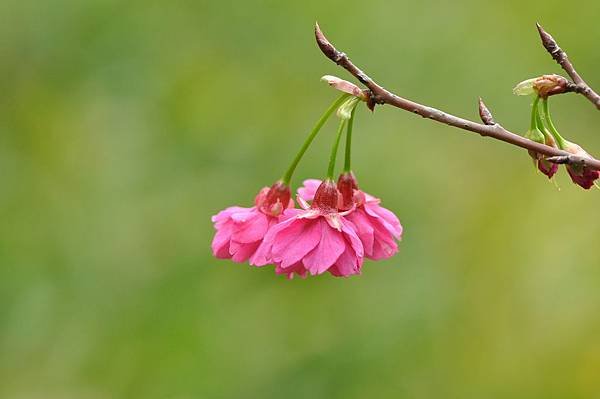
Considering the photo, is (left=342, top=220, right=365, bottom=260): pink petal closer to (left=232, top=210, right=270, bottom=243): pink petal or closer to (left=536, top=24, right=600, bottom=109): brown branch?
(left=232, top=210, right=270, bottom=243): pink petal

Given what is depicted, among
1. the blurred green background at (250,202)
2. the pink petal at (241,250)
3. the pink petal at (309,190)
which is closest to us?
the pink petal at (241,250)

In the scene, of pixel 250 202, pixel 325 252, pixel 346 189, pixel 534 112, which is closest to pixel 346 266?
pixel 325 252

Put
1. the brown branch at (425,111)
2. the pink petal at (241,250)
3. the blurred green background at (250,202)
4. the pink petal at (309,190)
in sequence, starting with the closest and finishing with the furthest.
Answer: the brown branch at (425,111) < the pink petal at (241,250) < the pink petal at (309,190) < the blurred green background at (250,202)

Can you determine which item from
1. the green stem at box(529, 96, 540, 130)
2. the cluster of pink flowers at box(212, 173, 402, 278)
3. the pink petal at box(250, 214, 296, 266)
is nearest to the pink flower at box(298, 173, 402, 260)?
the cluster of pink flowers at box(212, 173, 402, 278)

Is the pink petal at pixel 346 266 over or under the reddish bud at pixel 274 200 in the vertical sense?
under

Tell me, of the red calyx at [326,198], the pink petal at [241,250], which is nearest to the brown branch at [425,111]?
the red calyx at [326,198]

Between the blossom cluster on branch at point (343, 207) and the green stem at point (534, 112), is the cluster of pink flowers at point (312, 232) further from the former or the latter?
the green stem at point (534, 112)

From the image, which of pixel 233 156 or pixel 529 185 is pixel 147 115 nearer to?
pixel 233 156
